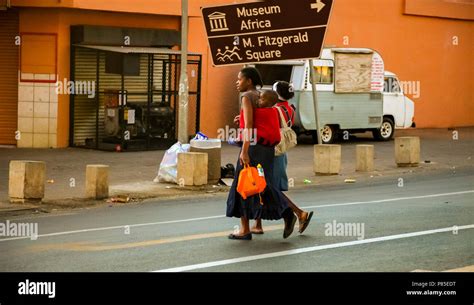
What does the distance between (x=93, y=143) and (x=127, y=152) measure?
1.23 m

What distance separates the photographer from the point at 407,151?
24547mm

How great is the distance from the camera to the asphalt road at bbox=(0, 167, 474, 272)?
11.1 metres

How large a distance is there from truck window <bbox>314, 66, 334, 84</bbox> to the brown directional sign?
865 cm

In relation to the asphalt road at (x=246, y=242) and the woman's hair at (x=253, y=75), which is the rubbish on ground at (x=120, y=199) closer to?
the asphalt road at (x=246, y=242)

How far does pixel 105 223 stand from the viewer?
580 inches

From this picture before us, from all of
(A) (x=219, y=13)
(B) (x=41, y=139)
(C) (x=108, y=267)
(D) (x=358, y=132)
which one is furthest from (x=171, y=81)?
(C) (x=108, y=267)

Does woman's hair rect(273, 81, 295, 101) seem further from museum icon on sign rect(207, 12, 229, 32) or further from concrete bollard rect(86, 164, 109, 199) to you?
museum icon on sign rect(207, 12, 229, 32)

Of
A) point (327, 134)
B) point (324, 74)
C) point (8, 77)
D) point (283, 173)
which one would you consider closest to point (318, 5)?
point (283, 173)

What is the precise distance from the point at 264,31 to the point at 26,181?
6438 mm

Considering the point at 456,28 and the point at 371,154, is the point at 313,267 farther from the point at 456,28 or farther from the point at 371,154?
the point at 456,28

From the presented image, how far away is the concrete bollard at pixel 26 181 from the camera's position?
55.2ft

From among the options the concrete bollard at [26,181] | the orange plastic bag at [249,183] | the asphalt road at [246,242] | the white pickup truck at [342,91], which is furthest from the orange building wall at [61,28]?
the orange plastic bag at [249,183]

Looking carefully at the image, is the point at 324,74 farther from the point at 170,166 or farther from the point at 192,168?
the point at 192,168
